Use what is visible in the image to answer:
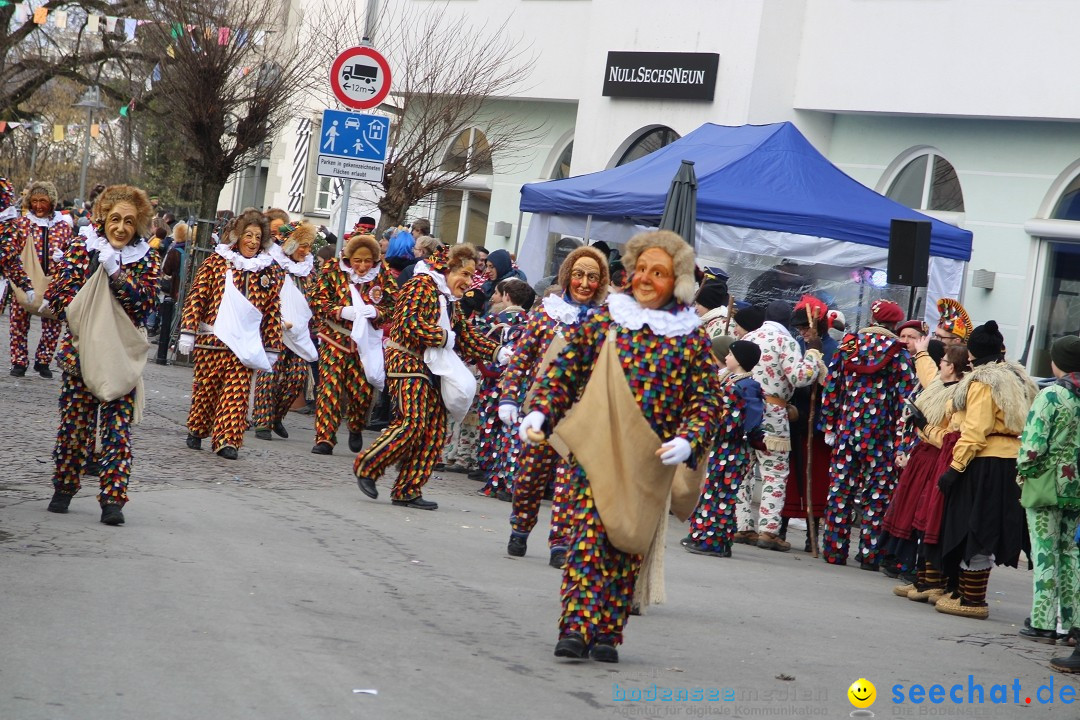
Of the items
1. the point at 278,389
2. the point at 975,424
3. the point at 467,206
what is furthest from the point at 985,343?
the point at 467,206

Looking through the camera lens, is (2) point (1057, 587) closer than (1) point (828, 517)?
Yes

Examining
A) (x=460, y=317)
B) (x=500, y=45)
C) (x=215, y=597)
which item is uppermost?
(x=500, y=45)

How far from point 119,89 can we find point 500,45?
1518 cm

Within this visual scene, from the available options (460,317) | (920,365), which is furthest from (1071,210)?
(460,317)

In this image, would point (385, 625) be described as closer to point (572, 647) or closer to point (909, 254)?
point (572, 647)

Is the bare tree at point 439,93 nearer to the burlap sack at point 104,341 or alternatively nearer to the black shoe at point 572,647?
the burlap sack at point 104,341

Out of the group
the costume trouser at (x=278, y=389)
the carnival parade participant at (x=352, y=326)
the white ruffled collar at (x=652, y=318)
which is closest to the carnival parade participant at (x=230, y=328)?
the carnival parade participant at (x=352, y=326)

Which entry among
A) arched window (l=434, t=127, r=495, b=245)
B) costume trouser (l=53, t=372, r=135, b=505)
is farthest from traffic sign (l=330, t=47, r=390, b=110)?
arched window (l=434, t=127, r=495, b=245)

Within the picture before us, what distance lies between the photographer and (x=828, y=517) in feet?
36.1

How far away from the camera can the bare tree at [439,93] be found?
2075 centimetres

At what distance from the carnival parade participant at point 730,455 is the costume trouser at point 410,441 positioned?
203cm

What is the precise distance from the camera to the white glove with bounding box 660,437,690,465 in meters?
6.22

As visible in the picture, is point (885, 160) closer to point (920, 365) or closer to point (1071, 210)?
point (1071, 210)

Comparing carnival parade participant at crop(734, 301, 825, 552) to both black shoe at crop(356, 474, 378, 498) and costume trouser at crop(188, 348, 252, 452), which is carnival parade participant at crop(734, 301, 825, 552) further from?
costume trouser at crop(188, 348, 252, 452)
